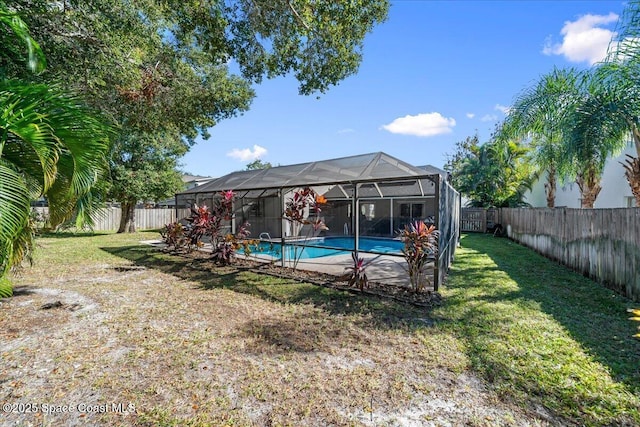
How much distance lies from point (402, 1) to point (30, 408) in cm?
880

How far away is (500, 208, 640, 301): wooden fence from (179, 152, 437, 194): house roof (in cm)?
347

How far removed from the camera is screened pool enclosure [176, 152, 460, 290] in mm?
6648

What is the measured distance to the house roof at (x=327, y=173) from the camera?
317 inches

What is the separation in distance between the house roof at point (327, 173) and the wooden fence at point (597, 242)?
347cm

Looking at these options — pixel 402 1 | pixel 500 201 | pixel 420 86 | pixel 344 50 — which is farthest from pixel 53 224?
pixel 500 201

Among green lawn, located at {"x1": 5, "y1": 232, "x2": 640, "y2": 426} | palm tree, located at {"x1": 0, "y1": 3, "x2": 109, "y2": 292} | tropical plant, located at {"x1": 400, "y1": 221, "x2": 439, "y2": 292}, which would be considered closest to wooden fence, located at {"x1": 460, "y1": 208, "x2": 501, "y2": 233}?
green lawn, located at {"x1": 5, "y1": 232, "x2": 640, "y2": 426}

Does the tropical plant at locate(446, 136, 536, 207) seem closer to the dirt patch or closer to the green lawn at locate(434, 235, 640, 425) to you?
the green lawn at locate(434, 235, 640, 425)

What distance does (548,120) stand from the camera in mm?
7828

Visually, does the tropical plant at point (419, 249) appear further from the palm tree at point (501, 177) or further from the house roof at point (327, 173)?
the palm tree at point (501, 177)

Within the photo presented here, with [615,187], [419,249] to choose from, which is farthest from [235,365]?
[615,187]

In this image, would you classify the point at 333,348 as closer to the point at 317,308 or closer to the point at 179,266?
the point at 317,308

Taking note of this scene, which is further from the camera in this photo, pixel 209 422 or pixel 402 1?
pixel 402 1

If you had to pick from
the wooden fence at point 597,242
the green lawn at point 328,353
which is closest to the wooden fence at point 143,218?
the green lawn at point 328,353

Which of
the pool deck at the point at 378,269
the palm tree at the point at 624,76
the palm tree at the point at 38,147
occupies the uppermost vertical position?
the palm tree at the point at 624,76
